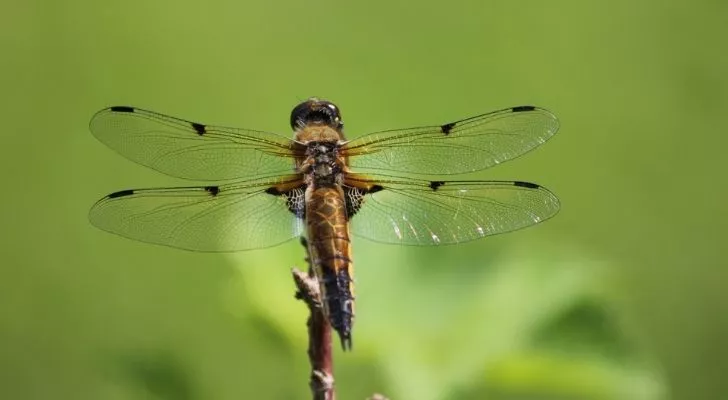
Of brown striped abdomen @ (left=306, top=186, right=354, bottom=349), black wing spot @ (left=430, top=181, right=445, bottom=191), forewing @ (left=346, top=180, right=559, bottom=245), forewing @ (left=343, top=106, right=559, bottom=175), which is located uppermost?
forewing @ (left=343, top=106, right=559, bottom=175)

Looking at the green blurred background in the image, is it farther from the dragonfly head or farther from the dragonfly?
the dragonfly head

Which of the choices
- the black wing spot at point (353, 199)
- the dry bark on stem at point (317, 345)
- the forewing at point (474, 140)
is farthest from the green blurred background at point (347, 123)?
the dry bark on stem at point (317, 345)

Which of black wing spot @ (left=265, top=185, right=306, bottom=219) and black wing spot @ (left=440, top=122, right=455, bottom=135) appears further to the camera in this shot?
black wing spot @ (left=440, top=122, right=455, bottom=135)

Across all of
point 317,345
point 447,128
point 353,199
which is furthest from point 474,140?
point 317,345

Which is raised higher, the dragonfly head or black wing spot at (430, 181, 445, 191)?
the dragonfly head

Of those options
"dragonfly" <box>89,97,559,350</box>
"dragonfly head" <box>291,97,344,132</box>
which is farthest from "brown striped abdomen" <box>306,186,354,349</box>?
"dragonfly head" <box>291,97,344,132</box>

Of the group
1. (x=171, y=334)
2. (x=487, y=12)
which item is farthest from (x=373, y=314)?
(x=487, y=12)
